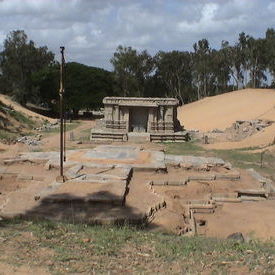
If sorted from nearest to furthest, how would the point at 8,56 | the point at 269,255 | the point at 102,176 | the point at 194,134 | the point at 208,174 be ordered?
the point at 269,255 → the point at 102,176 → the point at 208,174 → the point at 194,134 → the point at 8,56

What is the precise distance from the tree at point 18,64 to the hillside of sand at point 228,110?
17.3m

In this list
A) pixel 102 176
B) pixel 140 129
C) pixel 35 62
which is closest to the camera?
pixel 102 176

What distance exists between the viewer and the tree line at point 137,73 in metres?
51.1

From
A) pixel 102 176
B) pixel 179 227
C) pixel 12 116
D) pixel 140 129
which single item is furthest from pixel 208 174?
pixel 12 116

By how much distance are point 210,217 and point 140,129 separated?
18.6 m

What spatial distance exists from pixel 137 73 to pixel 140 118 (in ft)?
94.5

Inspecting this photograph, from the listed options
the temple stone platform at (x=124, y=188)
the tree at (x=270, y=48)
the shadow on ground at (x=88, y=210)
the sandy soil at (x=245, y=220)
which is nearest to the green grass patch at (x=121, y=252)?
the shadow on ground at (x=88, y=210)

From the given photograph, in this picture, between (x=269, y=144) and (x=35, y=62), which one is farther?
(x=35, y=62)

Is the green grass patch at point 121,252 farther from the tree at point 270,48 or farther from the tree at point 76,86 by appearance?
the tree at point 270,48

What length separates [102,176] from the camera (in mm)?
13891

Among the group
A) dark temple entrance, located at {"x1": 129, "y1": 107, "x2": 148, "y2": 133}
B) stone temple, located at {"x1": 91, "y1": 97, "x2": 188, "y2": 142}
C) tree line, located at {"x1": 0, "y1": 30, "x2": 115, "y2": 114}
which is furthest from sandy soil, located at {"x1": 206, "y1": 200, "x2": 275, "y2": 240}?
tree line, located at {"x1": 0, "y1": 30, "x2": 115, "y2": 114}

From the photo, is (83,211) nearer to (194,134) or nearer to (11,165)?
(11,165)

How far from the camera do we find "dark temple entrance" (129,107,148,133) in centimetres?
3019

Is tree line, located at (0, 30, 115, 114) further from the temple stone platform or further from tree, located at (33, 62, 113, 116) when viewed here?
the temple stone platform
